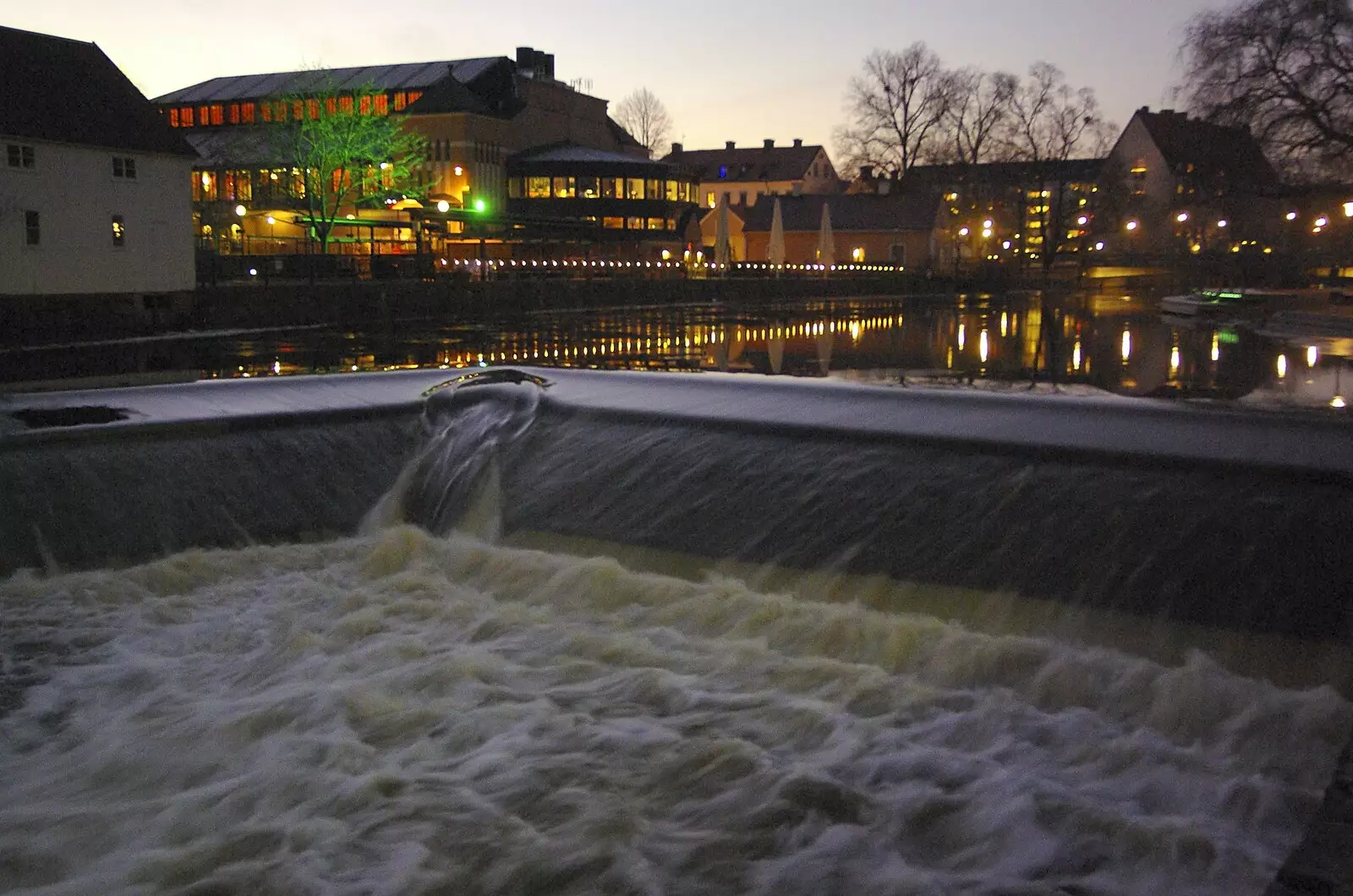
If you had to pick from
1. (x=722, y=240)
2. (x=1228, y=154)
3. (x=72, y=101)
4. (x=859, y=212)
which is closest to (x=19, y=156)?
(x=72, y=101)

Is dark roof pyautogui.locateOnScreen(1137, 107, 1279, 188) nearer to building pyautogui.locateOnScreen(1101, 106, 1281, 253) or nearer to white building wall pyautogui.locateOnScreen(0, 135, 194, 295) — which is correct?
building pyautogui.locateOnScreen(1101, 106, 1281, 253)

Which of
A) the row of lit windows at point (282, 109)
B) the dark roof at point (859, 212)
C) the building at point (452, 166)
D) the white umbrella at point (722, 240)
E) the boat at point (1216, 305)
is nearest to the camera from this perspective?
the boat at point (1216, 305)

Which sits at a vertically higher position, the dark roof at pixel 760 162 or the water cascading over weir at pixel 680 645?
the dark roof at pixel 760 162

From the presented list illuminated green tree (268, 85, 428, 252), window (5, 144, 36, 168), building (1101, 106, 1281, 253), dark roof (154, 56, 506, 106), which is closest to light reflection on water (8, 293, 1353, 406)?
window (5, 144, 36, 168)

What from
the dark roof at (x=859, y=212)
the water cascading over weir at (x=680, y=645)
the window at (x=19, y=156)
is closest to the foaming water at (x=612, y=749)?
the water cascading over weir at (x=680, y=645)

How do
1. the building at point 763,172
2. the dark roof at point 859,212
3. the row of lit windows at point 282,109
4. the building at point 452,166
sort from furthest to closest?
the building at point 763,172, the dark roof at point 859,212, the row of lit windows at point 282,109, the building at point 452,166

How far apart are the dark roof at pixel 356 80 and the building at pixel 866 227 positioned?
22947 mm

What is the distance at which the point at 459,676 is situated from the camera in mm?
7633

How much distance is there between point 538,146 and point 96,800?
73197mm

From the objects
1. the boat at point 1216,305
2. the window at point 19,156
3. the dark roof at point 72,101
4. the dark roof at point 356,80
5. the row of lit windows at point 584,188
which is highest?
the dark roof at point 356,80

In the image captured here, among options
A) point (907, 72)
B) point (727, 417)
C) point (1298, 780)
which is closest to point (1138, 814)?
point (1298, 780)

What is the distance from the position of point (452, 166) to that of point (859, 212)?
104 ft

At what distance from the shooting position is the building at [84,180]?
3256cm

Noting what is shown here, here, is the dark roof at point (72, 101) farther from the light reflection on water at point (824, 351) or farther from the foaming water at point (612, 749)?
the foaming water at point (612, 749)
